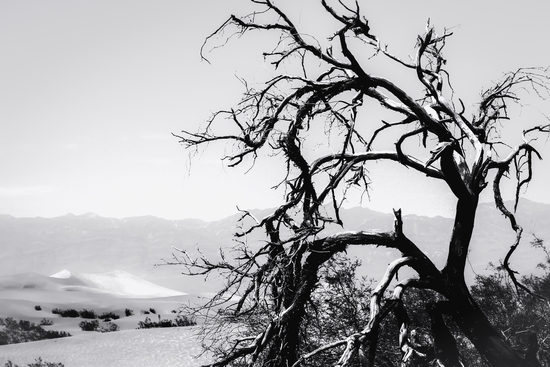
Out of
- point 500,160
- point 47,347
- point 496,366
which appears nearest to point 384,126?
point 500,160

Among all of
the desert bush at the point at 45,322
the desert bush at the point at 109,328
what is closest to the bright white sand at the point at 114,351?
the desert bush at the point at 109,328

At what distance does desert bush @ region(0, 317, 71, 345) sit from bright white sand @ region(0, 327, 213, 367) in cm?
394

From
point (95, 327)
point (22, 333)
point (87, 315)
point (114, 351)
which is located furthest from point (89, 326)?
point (114, 351)

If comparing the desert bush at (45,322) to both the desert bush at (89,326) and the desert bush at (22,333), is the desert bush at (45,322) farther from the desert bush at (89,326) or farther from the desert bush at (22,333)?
the desert bush at (89,326)

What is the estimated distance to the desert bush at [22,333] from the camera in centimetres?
2445

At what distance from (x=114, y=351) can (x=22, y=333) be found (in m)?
8.44

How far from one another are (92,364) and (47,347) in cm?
330

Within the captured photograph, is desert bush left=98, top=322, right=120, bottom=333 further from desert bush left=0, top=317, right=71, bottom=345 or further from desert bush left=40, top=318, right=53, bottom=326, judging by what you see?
desert bush left=40, top=318, right=53, bottom=326

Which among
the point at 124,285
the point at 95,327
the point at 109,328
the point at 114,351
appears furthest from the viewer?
the point at 124,285

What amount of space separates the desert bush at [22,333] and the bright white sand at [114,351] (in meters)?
3.94

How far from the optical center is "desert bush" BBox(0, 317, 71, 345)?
80.2ft

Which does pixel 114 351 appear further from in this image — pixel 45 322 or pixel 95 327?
pixel 45 322

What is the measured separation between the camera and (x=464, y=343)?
12117 millimetres

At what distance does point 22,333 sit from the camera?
25469mm
